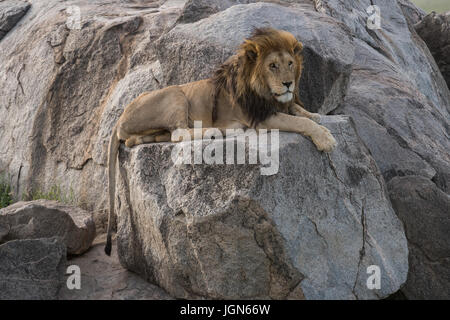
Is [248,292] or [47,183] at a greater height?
[248,292]

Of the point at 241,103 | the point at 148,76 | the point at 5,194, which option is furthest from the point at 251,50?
the point at 5,194

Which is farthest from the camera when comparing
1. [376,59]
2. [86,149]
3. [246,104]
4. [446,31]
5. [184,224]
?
[446,31]

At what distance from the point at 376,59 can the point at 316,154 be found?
4.06m

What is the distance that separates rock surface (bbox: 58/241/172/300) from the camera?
171 inches

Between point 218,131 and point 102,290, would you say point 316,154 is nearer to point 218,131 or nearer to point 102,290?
point 218,131

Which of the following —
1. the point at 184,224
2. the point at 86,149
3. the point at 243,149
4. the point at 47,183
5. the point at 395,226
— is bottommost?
Answer: the point at 47,183

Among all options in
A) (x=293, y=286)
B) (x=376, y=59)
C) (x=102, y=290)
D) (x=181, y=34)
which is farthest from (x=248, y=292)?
(x=376, y=59)

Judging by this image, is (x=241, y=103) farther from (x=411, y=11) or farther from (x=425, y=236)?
(x=411, y=11)

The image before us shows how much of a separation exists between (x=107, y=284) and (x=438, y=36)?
8.86m

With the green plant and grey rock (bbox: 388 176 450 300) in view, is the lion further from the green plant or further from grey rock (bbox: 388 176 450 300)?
the green plant

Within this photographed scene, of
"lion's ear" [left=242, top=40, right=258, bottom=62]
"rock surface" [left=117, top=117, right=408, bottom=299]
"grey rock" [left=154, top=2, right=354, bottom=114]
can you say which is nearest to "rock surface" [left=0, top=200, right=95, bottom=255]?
Result: "rock surface" [left=117, top=117, right=408, bottom=299]

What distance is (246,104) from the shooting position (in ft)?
14.0

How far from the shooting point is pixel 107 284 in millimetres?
4594

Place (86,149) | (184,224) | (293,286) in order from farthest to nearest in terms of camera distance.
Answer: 1. (86,149)
2. (184,224)
3. (293,286)
